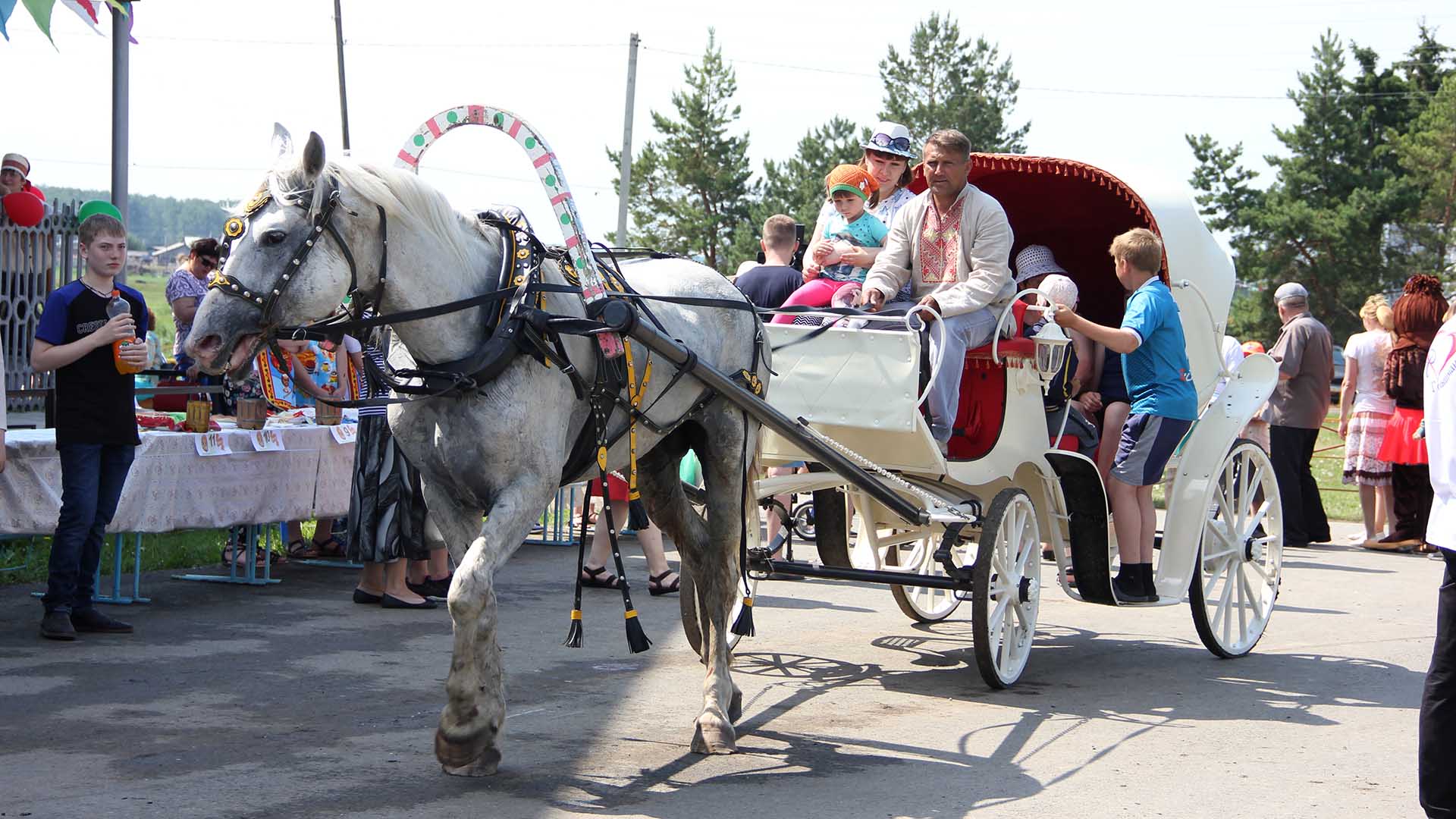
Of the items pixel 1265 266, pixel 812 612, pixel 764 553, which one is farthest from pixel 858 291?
pixel 1265 266

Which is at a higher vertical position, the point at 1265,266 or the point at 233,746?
the point at 1265,266

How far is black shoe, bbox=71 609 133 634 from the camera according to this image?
712cm

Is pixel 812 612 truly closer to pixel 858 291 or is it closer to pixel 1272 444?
pixel 858 291

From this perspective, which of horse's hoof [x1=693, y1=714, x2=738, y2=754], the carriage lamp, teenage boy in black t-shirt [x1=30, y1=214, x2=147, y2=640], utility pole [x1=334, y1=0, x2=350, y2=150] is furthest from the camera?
utility pole [x1=334, y1=0, x2=350, y2=150]

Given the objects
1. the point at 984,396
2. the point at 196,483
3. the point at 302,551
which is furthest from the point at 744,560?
the point at 302,551

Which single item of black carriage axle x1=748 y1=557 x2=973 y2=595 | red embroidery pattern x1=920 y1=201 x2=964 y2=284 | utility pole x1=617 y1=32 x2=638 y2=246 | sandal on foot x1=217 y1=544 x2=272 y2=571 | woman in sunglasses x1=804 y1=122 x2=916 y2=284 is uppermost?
utility pole x1=617 y1=32 x2=638 y2=246

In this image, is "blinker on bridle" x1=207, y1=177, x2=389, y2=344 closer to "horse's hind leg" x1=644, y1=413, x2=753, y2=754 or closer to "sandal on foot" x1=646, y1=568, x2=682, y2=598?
"horse's hind leg" x1=644, y1=413, x2=753, y2=754

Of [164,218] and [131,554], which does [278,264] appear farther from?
[164,218]

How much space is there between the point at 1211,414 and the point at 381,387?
4.54m

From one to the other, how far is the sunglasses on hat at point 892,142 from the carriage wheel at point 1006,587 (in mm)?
2066

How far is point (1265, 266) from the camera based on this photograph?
44250 millimetres

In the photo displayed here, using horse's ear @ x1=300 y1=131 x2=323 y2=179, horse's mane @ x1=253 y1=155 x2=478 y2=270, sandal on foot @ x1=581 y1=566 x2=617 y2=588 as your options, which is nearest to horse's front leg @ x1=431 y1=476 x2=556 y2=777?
horse's mane @ x1=253 y1=155 x2=478 y2=270

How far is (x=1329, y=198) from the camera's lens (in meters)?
44.2

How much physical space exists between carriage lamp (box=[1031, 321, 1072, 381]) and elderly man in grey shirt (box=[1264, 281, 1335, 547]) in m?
7.13
